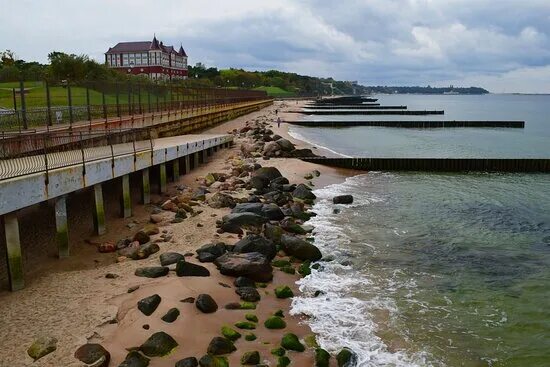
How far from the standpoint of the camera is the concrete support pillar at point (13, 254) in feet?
43.0

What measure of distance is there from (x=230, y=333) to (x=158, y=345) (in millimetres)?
1585

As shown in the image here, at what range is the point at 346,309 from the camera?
12977 millimetres

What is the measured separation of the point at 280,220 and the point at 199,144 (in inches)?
553

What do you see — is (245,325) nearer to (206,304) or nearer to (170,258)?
(206,304)

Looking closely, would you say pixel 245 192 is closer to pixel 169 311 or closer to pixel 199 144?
pixel 199 144

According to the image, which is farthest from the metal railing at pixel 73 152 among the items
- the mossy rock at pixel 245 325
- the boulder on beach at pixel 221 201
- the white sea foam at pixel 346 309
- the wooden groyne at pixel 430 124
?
the wooden groyne at pixel 430 124

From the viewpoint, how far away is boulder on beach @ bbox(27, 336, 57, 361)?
9516 millimetres

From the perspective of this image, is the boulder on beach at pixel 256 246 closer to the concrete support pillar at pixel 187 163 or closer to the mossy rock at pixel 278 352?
the mossy rock at pixel 278 352

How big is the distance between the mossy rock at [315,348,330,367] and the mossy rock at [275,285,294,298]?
3010 millimetres

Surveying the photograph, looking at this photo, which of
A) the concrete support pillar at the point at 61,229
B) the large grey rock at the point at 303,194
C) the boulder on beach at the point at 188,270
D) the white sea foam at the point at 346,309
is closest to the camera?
the white sea foam at the point at 346,309

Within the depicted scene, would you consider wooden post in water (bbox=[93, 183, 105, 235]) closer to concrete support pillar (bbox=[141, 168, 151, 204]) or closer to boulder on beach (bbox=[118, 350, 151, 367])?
concrete support pillar (bbox=[141, 168, 151, 204])

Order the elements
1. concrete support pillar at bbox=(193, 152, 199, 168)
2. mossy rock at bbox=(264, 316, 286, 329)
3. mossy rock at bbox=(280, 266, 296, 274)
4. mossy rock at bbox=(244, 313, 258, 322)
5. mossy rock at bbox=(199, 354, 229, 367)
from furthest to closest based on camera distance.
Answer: concrete support pillar at bbox=(193, 152, 199, 168) → mossy rock at bbox=(280, 266, 296, 274) → mossy rock at bbox=(244, 313, 258, 322) → mossy rock at bbox=(264, 316, 286, 329) → mossy rock at bbox=(199, 354, 229, 367)

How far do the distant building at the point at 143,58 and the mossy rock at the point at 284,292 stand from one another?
12479 cm

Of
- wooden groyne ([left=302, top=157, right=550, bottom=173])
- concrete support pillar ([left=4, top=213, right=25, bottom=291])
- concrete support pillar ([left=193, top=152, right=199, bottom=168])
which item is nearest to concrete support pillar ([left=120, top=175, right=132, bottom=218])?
concrete support pillar ([left=4, top=213, right=25, bottom=291])
